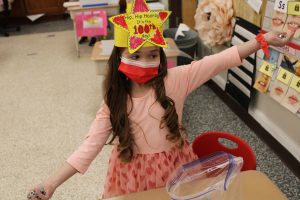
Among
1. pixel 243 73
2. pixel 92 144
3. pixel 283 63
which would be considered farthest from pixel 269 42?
pixel 243 73

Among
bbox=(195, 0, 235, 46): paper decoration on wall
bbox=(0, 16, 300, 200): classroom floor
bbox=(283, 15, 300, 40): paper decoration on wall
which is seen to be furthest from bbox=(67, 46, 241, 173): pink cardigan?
bbox=(195, 0, 235, 46): paper decoration on wall

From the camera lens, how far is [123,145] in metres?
1.00

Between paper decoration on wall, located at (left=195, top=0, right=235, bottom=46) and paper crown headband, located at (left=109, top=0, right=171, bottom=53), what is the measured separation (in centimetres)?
144

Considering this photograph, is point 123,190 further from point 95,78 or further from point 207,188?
point 95,78

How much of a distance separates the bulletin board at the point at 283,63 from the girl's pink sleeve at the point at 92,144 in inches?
42.7

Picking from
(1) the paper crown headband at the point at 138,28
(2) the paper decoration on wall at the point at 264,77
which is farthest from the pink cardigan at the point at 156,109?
(2) the paper decoration on wall at the point at 264,77

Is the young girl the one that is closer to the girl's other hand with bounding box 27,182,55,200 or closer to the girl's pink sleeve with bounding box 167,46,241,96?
the girl's pink sleeve with bounding box 167,46,241,96

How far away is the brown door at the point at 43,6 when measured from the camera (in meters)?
5.22

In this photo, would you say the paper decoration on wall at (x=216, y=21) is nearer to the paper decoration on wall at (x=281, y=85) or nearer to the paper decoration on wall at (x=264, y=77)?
the paper decoration on wall at (x=264, y=77)

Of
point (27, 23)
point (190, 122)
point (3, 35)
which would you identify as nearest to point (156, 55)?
point (190, 122)

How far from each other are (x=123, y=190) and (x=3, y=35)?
4527mm

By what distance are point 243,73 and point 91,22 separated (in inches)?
80.2

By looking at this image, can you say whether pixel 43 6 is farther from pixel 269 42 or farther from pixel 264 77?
pixel 269 42

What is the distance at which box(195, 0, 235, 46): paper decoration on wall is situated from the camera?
2242mm
